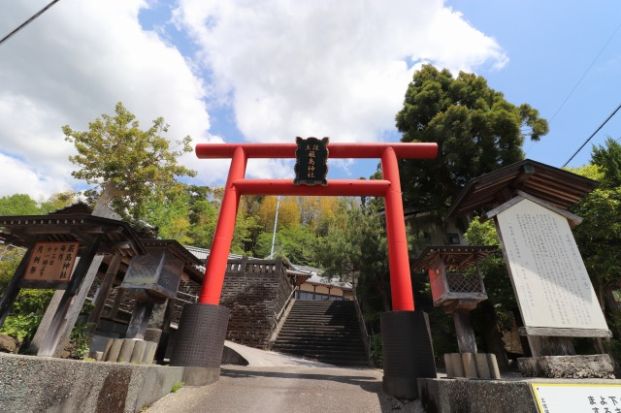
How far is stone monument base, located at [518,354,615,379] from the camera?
3533mm

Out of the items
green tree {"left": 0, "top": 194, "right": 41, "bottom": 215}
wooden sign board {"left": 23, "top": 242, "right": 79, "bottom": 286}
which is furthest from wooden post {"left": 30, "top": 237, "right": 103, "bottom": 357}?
green tree {"left": 0, "top": 194, "right": 41, "bottom": 215}

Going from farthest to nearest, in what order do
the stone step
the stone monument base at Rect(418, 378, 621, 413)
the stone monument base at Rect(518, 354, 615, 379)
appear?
the stone step, the stone monument base at Rect(518, 354, 615, 379), the stone monument base at Rect(418, 378, 621, 413)

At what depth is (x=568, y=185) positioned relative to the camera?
5.11 metres

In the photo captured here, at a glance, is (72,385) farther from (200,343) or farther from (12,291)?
(12,291)

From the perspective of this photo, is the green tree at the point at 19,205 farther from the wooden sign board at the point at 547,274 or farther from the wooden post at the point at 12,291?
the wooden sign board at the point at 547,274

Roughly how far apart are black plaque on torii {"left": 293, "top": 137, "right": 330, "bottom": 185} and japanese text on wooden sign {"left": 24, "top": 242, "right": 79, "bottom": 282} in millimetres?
4654

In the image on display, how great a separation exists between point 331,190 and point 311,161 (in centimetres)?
90

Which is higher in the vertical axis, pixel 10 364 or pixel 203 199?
pixel 203 199

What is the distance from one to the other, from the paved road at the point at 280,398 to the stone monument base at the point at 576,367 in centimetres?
186

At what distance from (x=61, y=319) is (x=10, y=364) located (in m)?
2.21

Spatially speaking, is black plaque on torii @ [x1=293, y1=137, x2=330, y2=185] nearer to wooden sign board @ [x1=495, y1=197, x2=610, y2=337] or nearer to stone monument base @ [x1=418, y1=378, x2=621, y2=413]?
wooden sign board @ [x1=495, y1=197, x2=610, y2=337]

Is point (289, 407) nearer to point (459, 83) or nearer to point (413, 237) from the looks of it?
point (413, 237)

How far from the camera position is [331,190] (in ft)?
25.3

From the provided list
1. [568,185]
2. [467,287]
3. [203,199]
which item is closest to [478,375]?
[467,287]
